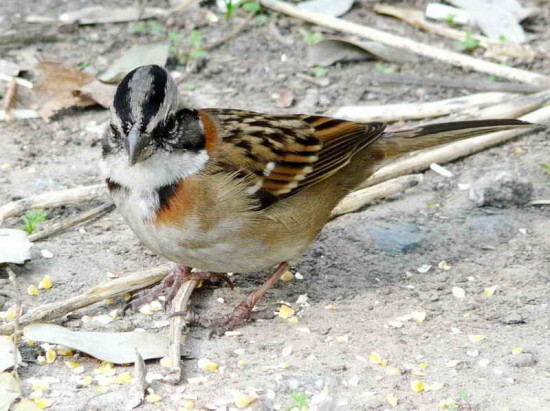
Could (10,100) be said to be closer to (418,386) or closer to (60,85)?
(60,85)

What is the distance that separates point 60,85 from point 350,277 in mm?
2573

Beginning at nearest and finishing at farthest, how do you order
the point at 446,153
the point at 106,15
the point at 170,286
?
the point at 170,286 < the point at 446,153 < the point at 106,15

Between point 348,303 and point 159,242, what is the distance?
1011mm

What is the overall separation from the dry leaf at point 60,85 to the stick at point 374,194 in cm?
195

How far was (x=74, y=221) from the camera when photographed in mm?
5242

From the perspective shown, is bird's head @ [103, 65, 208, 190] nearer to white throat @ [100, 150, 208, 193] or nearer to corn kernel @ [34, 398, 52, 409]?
white throat @ [100, 150, 208, 193]

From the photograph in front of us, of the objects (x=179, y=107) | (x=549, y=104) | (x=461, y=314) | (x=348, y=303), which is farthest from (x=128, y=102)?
(x=549, y=104)

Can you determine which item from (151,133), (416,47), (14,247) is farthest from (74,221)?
(416,47)

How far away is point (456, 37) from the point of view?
714cm

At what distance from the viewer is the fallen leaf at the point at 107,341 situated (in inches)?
166

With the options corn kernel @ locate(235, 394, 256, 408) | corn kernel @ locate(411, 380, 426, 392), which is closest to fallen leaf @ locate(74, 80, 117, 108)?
corn kernel @ locate(235, 394, 256, 408)

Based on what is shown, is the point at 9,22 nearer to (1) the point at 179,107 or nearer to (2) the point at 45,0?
(2) the point at 45,0

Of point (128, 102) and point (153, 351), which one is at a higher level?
point (128, 102)

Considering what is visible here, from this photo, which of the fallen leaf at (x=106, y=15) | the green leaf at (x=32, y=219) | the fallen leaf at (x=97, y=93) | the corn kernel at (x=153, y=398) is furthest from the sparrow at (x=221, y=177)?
the fallen leaf at (x=106, y=15)
